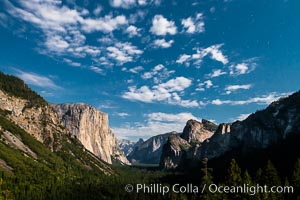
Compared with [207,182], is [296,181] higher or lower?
lower

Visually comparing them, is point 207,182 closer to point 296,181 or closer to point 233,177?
point 233,177

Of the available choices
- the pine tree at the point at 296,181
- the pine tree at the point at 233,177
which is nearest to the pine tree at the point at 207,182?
the pine tree at the point at 233,177

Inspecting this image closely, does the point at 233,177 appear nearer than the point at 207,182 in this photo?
No

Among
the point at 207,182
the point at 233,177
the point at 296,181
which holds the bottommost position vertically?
the point at 296,181

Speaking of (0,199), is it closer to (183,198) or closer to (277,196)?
(183,198)

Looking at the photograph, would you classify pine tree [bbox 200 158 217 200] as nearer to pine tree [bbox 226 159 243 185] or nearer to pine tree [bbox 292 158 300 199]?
pine tree [bbox 226 159 243 185]

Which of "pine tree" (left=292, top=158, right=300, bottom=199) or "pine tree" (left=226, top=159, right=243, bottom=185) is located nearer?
"pine tree" (left=226, top=159, right=243, bottom=185)

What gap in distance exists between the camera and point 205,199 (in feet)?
265

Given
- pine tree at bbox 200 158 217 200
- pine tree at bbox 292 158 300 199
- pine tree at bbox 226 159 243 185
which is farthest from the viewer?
pine tree at bbox 292 158 300 199

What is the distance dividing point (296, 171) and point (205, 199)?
46333mm

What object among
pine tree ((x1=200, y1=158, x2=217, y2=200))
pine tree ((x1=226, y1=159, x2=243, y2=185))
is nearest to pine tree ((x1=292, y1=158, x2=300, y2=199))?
pine tree ((x1=226, y1=159, x2=243, y2=185))

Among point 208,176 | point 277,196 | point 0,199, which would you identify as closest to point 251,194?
point 277,196

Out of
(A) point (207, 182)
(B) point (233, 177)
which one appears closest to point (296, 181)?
(B) point (233, 177)

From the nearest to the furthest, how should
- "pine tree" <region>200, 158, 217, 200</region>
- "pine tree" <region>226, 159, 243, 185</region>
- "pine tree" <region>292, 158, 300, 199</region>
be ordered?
"pine tree" <region>200, 158, 217, 200</region> < "pine tree" <region>226, 159, 243, 185</region> < "pine tree" <region>292, 158, 300, 199</region>
